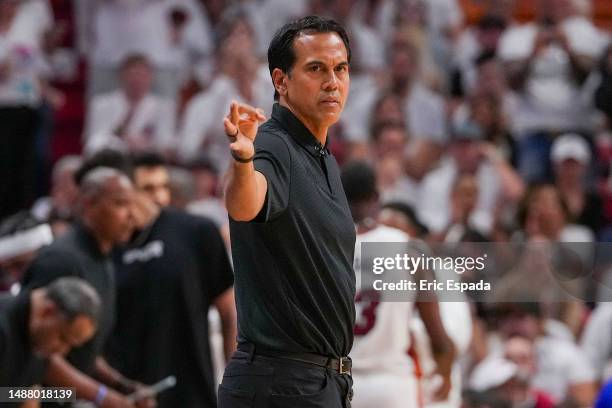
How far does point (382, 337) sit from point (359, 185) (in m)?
0.72

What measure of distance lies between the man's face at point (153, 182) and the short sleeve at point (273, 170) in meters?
3.44

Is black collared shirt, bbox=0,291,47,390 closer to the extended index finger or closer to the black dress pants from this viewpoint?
the black dress pants

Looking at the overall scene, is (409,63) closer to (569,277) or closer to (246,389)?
(569,277)

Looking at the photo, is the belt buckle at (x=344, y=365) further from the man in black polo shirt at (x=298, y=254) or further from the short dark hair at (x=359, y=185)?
the short dark hair at (x=359, y=185)

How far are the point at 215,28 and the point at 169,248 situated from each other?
5.78m

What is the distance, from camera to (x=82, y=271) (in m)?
6.17

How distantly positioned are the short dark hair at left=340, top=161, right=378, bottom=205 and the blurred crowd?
255 cm

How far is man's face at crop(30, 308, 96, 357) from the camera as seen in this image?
564 centimetres

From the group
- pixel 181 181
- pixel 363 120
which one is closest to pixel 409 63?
pixel 363 120

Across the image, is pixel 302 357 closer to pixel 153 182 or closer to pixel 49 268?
pixel 49 268

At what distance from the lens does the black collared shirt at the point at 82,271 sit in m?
6.10

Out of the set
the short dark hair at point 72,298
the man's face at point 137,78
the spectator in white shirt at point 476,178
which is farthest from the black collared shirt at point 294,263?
the man's face at point 137,78

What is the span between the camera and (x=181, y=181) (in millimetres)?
8461

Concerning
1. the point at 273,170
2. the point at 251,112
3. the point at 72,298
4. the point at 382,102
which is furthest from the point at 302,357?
the point at 382,102
